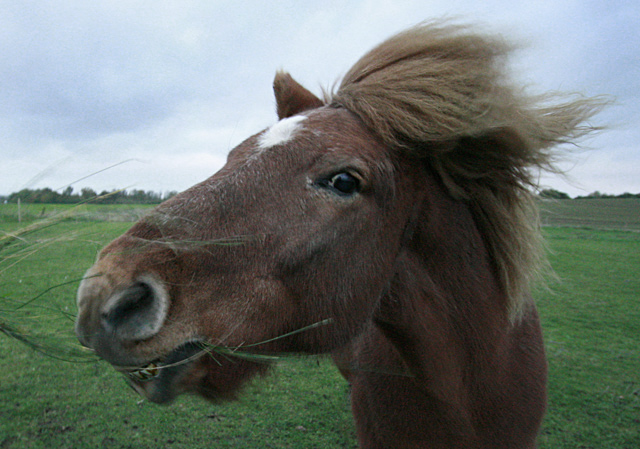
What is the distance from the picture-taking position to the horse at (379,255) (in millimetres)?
1308

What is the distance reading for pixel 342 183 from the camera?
1638 millimetres

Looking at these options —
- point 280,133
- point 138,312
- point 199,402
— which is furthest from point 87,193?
point 199,402

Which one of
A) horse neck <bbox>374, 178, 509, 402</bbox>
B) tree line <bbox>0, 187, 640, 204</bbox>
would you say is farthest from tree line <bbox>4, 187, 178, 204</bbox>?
horse neck <bbox>374, 178, 509, 402</bbox>

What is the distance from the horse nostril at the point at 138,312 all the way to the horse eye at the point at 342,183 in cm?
76

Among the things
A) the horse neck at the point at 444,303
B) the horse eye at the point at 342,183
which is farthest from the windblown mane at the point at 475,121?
the horse eye at the point at 342,183

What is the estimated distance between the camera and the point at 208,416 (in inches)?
171

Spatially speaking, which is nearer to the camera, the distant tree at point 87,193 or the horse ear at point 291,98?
the distant tree at point 87,193

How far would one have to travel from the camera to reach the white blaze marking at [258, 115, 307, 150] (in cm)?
169

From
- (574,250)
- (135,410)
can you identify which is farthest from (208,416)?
(574,250)

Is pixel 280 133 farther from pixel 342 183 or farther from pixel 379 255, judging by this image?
pixel 379 255

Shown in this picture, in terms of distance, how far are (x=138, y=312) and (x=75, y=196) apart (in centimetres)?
46

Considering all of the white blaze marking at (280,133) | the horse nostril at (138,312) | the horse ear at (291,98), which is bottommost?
the horse nostril at (138,312)

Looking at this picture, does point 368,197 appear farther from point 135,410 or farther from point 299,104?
point 135,410

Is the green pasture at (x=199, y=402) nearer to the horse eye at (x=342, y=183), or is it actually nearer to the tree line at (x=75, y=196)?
the tree line at (x=75, y=196)
